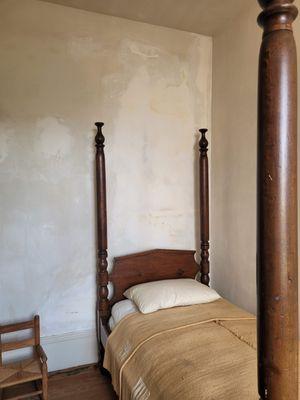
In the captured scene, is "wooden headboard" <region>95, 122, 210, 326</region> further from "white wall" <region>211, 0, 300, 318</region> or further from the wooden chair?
the wooden chair

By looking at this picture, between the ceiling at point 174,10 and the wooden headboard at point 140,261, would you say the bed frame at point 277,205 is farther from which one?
the ceiling at point 174,10

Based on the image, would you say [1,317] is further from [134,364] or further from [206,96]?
[206,96]

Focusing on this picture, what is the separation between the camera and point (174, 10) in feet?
7.90

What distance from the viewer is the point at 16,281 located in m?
2.29

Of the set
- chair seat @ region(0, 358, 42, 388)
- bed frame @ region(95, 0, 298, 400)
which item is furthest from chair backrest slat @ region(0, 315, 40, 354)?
bed frame @ region(95, 0, 298, 400)

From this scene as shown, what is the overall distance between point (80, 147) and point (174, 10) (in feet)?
4.18

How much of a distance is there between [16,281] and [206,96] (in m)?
2.18

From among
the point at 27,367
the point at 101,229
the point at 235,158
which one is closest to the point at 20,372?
the point at 27,367

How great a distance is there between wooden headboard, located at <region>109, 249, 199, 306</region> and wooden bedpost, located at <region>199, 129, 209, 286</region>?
0.25 ft

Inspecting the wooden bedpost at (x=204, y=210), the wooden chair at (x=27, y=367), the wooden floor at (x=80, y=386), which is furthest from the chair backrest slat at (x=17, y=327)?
the wooden bedpost at (x=204, y=210)

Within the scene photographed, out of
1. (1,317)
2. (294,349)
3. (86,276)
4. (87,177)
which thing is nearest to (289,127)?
(294,349)

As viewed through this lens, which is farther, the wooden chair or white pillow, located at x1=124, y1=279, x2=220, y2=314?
white pillow, located at x1=124, y1=279, x2=220, y2=314

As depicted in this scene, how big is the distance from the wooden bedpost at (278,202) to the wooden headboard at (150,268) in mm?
1793

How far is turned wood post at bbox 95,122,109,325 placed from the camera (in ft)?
7.77
